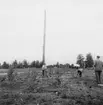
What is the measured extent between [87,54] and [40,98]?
77.3 meters

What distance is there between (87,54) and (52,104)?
255ft

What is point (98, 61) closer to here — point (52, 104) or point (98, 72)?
point (98, 72)

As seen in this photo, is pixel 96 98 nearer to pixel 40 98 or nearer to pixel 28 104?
pixel 40 98

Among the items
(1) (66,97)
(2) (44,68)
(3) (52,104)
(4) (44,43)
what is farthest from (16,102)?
(4) (44,43)

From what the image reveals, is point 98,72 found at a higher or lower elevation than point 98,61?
lower

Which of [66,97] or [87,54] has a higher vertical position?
[87,54]

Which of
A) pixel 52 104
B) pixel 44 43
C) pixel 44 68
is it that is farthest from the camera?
pixel 44 43

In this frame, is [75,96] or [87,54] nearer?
[75,96]

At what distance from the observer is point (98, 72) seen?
378 inches

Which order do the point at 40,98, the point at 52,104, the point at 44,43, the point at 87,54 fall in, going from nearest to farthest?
the point at 52,104, the point at 40,98, the point at 44,43, the point at 87,54

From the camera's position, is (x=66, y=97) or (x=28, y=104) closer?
(x=28, y=104)

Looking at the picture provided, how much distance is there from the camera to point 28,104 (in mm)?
4801

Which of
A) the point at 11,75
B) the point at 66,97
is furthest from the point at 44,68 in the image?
the point at 66,97

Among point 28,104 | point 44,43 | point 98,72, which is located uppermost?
point 44,43
